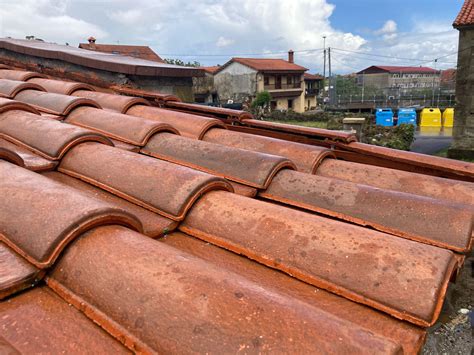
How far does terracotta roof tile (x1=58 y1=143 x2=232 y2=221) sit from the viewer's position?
1736 mm

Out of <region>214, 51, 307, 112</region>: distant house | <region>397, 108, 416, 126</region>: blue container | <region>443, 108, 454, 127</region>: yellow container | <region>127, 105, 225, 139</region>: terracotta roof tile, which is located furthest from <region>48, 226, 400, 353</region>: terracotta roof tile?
<region>214, 51, 307, 112</region>: distant house

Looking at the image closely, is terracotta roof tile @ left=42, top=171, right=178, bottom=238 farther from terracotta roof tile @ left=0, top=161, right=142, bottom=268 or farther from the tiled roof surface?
terracotta roof tile @ left=0, top=161, right=142, bottom=268

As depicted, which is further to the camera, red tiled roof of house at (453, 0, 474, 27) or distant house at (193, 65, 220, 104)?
distant house at (193, 65, 220, 104)

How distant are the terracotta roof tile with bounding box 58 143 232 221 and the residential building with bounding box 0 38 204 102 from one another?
11.1 ft

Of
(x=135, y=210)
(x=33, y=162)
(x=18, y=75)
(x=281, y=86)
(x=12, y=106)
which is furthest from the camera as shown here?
(x=281, y=86)

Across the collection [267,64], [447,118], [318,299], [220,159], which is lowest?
[318,299]

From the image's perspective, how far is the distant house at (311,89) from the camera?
1861 inches

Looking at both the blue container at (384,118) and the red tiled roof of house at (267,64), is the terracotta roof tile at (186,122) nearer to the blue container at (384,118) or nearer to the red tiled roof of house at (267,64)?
the blue container at (384,118)

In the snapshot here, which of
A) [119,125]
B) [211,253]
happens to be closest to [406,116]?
[119,125]

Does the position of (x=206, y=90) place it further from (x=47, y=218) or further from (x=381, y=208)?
(x=47, y=218)

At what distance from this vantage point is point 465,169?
2600 millimetres

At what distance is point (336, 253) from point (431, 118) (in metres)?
29.1

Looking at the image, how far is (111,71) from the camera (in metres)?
5.38

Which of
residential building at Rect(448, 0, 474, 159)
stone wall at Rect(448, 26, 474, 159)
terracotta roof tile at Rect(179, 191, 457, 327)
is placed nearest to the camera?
terracotta roof tile at Rect(179, 191, 457, 327)
